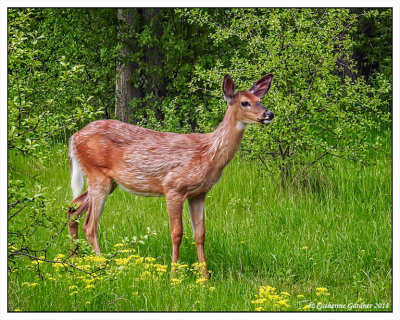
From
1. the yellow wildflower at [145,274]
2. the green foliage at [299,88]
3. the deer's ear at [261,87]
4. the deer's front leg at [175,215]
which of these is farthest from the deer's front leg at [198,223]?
the green foliage at [299,88]

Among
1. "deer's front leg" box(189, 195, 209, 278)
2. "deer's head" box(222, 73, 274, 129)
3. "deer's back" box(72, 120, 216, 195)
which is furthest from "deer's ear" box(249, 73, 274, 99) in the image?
"deer's front leg" box(189, 195, 209, 278)

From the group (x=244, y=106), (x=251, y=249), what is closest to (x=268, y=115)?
(x=244, y=106)

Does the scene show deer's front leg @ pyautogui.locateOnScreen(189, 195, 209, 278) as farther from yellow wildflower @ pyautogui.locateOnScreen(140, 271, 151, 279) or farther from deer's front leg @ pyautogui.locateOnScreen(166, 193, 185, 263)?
yellow wildflower @ pyautogui.locateOnScreen(140, 271, 151, 279)

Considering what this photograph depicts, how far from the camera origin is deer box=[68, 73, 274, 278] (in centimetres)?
611

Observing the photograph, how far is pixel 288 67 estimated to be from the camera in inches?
333

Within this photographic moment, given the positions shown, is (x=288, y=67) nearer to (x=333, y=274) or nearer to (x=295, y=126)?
(x=295, y=126)

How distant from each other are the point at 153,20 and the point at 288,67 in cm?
359

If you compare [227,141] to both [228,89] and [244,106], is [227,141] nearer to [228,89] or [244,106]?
[244,106]

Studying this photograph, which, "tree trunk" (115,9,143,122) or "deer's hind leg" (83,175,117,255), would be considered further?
"tree trunk" (115,9,143,122)

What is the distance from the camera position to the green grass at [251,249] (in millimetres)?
5258

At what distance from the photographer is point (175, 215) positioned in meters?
6.29

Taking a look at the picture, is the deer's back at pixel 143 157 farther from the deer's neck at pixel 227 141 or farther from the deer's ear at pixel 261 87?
the deer's ear at pixel 261 87

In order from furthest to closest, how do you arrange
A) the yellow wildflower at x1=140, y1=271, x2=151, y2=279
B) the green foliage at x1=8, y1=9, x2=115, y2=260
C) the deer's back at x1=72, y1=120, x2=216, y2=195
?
the deer's back at x1=72, y1=120, x2=216, y2=195, the yellow wildflower at x1=140, y1=271, x2=151, y2=279, the green foliage at x1=8, y1=9, x2=115, y2=260

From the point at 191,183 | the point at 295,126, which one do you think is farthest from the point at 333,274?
the point at 295,126
